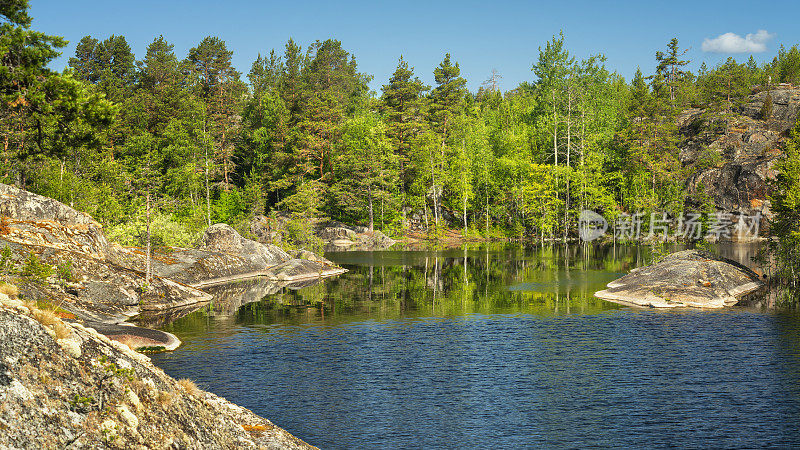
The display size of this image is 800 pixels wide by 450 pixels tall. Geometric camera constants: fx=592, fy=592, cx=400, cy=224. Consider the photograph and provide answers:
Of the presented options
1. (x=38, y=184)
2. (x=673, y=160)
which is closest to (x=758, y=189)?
(x=673, y=160)

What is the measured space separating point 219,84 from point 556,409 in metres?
116

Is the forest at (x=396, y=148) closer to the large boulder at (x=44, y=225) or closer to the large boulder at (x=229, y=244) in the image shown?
the large boulder at (x=229, y=244)

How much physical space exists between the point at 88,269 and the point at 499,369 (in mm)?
35385

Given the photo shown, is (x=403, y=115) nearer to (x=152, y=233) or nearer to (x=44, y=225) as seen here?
(x=152, y=233)

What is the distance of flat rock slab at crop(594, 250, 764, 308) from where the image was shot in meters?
53.6

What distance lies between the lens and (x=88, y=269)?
49312 mm

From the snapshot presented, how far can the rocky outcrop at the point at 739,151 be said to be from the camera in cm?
11094

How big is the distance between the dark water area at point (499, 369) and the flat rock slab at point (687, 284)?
3.12 meters

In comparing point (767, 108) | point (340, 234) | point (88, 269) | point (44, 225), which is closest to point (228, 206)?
point (340, 234)

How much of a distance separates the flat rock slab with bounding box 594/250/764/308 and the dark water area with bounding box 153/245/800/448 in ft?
10.2

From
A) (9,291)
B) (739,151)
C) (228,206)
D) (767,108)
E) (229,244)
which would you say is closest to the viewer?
(9,291)

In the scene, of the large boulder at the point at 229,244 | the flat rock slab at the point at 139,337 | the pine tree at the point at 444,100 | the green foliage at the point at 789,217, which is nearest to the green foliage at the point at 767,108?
the pine tree at the point at 444,100

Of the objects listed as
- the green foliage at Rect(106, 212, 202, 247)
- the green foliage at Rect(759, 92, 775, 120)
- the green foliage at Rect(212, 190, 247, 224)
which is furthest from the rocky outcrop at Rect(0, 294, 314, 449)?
the green foliage at Rect(759, 92, 775, 120)

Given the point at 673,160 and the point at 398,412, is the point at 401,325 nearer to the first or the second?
the point at 398,412
